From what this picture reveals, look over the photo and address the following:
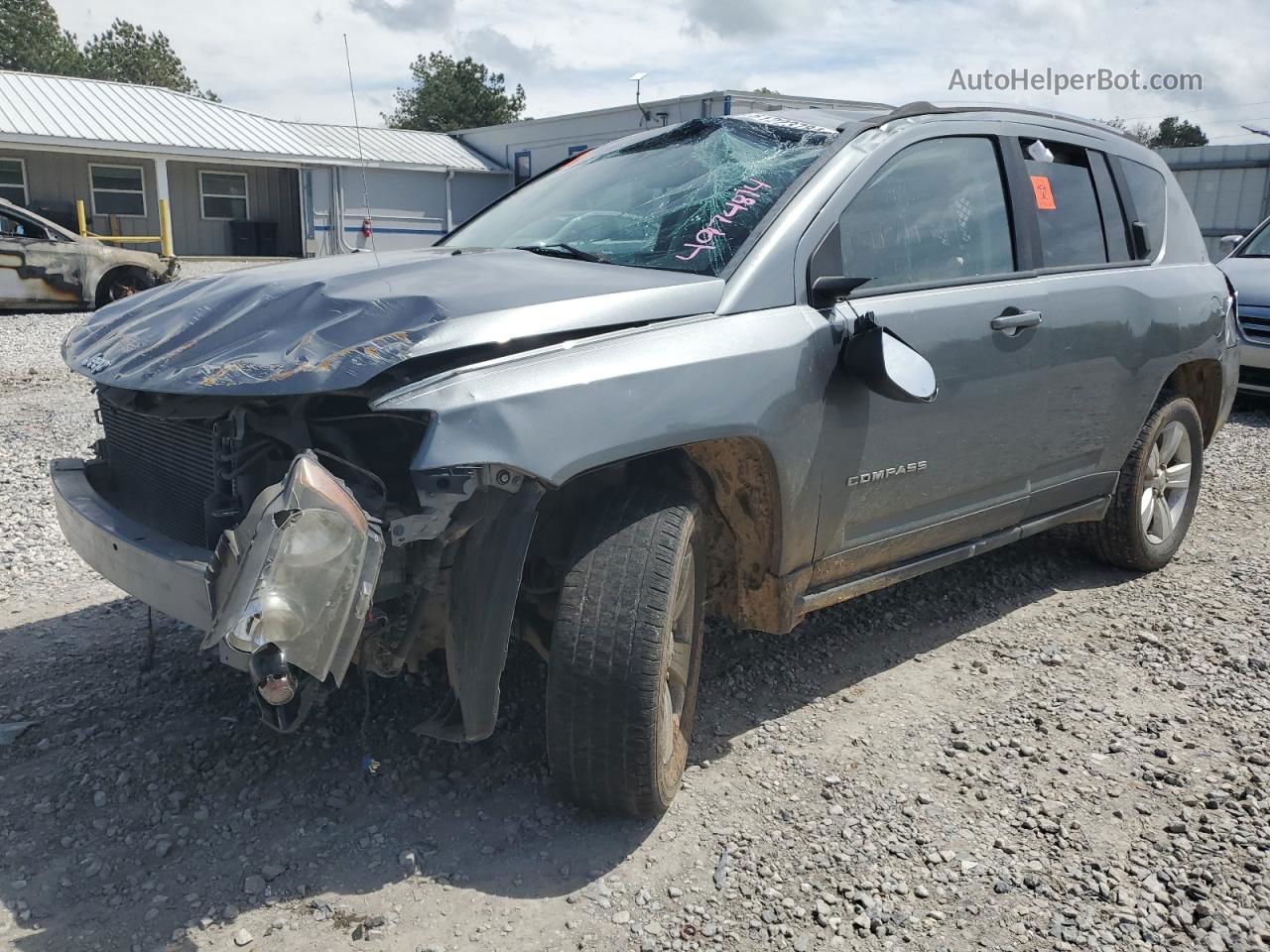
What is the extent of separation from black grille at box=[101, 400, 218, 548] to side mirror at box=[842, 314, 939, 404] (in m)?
1.77

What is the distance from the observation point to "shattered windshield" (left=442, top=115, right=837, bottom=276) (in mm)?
3203

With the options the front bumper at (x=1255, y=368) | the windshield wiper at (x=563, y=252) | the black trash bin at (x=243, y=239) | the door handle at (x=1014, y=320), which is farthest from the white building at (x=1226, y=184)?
the black trash bin at (x=243, y=239)

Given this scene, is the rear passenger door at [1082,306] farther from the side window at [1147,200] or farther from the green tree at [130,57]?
the green tree at [130,57]

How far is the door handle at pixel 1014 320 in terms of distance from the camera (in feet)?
11.9

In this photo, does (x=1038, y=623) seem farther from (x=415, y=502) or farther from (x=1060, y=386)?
(x=415, y=502)

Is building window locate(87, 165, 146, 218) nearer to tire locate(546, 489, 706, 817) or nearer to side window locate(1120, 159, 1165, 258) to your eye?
side window locate(1120, 159, 1165, 258)

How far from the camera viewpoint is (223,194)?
27750mm

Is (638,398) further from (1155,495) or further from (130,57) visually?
(130,57)

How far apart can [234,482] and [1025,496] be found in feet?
9.32

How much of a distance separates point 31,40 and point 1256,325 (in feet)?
229

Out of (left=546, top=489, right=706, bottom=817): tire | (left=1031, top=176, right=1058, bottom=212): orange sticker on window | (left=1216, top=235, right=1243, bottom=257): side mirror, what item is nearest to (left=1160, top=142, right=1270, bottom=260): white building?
(left=1216, top=235, right=1243, bottom=257): side mirror

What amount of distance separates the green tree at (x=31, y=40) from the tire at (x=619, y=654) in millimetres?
69566

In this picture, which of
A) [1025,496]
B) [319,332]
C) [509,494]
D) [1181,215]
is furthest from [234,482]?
[1181,215]

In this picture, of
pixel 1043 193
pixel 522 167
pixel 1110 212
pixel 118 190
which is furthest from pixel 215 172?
pixel 1043 193
